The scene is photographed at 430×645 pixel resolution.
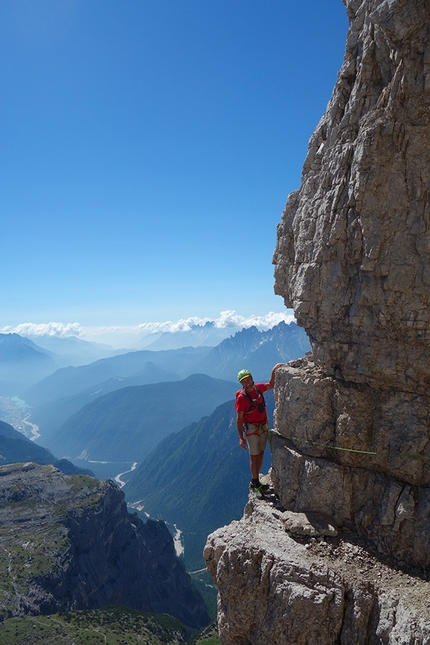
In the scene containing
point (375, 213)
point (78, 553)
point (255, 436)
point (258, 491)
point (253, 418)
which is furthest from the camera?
point (78, 553)

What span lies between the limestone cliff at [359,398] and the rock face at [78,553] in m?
88.6

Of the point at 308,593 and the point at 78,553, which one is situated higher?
the point at 308,593

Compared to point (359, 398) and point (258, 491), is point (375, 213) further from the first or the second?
point (258, 491)

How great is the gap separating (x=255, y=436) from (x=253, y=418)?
2.77 ft

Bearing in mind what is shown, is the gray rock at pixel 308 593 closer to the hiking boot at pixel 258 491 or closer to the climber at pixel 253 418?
the hiking boot at pixel 258 491

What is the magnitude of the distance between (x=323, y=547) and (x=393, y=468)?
3.45m

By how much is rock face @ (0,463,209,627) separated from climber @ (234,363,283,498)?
86.6m

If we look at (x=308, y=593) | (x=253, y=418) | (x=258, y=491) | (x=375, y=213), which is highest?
(x=375, y=213)

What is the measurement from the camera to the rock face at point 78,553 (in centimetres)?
8925

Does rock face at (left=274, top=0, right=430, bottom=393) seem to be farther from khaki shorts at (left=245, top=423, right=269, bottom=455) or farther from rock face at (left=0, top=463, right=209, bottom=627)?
rock face at (left=0, top=463, right=209, bottom=627)

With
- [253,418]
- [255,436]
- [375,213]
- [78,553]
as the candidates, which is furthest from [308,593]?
[78,553]

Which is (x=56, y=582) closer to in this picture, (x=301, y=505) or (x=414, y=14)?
(x=301, y=505)

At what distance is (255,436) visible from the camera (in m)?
17.1

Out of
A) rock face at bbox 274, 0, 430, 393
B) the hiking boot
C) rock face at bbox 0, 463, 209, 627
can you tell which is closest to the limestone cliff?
rock face at bbox 274, 0, 430, 393
